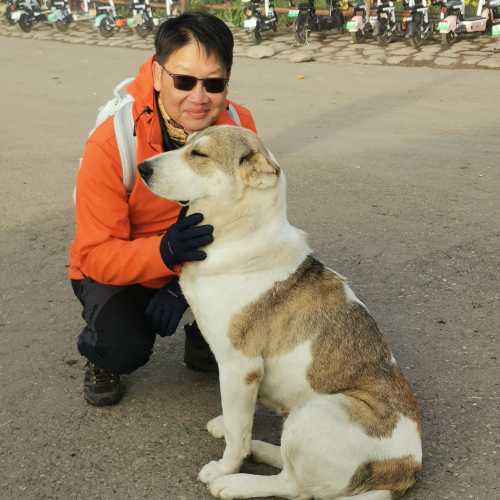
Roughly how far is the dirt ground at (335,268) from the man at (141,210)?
15.8 inches

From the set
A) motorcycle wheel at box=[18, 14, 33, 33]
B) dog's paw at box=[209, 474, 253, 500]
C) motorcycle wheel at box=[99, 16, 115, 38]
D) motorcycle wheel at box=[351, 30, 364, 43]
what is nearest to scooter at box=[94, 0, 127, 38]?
motorcycle wheel at box=[99, 16, 115, 38]

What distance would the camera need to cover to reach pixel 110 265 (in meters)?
3.68

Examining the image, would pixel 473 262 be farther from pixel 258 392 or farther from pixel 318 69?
pixel 318 69

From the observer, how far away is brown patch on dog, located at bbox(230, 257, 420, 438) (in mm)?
3234

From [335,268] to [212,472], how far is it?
2.43 m

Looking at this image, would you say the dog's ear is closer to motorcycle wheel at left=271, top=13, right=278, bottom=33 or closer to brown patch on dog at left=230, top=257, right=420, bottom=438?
brown patch on dog at left=230, top=257, right=420, bottom=438

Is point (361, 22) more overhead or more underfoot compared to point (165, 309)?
more underfoot

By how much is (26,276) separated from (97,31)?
47.8 feet

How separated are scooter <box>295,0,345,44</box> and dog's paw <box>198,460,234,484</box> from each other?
40.4 feet

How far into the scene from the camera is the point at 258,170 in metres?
3.17

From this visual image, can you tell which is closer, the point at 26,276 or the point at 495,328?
the point at 495,328

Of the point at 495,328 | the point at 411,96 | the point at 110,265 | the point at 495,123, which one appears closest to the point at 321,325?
the point at 110,265

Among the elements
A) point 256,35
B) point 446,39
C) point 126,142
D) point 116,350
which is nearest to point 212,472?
point 116,350

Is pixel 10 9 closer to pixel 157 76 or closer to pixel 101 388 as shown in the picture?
pixel 157 76
